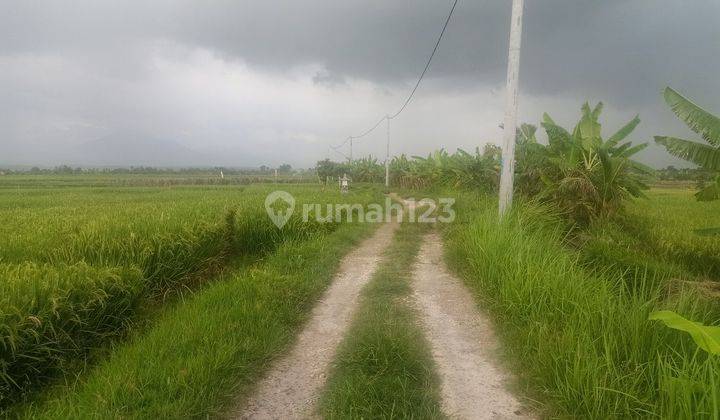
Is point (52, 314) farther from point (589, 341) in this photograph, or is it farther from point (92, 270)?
point (589, 341)

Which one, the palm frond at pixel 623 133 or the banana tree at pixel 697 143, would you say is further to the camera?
the palm frond at pixel 623 133

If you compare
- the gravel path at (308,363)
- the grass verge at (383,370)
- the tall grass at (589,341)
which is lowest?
the gravel path at (308,363)

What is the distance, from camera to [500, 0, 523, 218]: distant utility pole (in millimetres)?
6617

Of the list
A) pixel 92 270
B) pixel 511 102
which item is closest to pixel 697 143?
pixel 511 102

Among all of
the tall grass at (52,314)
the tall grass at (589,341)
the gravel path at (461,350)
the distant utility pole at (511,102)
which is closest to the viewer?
the tall grass at (589,341)

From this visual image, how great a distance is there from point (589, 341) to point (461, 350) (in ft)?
3.42

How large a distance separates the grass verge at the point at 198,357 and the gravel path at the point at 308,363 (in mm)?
122

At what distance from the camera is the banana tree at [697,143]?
5156 millimetres

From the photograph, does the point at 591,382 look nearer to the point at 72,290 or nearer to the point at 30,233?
the point at 72,290

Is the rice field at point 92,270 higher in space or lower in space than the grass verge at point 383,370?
higher

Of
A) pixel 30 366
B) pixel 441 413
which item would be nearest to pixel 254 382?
pixel 441 413

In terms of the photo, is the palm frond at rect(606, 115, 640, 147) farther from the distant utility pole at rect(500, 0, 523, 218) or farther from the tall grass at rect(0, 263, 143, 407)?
the tall grass at rect(0, 263, 143, 407)

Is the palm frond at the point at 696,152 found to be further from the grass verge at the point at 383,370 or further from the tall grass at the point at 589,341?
the grass verge at the point at 383,370

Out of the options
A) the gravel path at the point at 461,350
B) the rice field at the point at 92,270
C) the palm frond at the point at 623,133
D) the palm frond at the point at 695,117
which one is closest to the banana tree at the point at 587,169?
the palm frond at the point at 623,133
